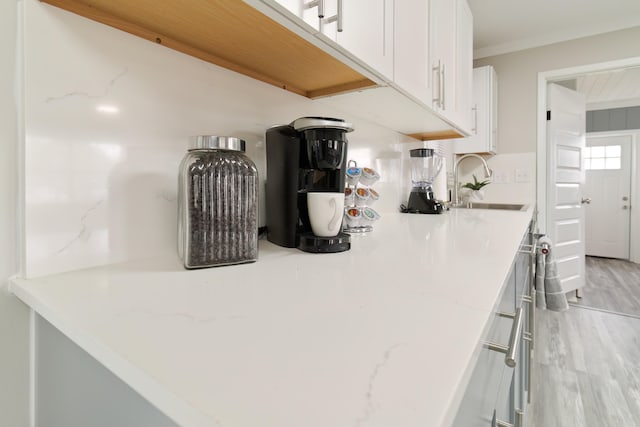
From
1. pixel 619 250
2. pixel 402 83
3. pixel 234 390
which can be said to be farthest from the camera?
pixel 619 250

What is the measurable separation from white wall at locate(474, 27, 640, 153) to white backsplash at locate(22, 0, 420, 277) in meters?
2.81

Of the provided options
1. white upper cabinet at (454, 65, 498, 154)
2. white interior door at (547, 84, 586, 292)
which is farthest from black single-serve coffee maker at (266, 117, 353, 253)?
white interior door at (547, 84, 586, 292)

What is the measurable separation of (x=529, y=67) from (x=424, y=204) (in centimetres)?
197

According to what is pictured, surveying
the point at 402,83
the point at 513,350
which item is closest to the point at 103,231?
the point at 513,350

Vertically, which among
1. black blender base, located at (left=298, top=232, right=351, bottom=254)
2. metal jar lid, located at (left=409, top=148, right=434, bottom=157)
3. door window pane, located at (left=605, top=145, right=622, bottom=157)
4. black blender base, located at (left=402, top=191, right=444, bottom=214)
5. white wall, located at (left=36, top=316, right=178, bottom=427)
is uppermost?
door window pane, located at (left=605, top=145, right=622, bottom=157)

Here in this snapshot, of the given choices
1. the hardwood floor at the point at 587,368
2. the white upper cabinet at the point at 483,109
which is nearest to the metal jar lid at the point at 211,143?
the hardwood floor at the point at 587,368

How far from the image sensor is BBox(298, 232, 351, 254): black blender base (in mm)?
748

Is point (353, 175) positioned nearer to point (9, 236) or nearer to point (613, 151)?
point (9, 236)

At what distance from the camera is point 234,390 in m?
0.24

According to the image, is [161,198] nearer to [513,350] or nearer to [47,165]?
[47,165]

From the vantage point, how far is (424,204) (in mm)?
1763

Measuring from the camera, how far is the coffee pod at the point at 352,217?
1089mm

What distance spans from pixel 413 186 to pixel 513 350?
5.11ft

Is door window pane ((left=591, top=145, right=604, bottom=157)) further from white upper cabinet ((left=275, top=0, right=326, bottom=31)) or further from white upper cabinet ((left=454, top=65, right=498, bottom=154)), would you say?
white upper cabinet ((left=275, top=0, right=326, bottom=31))
